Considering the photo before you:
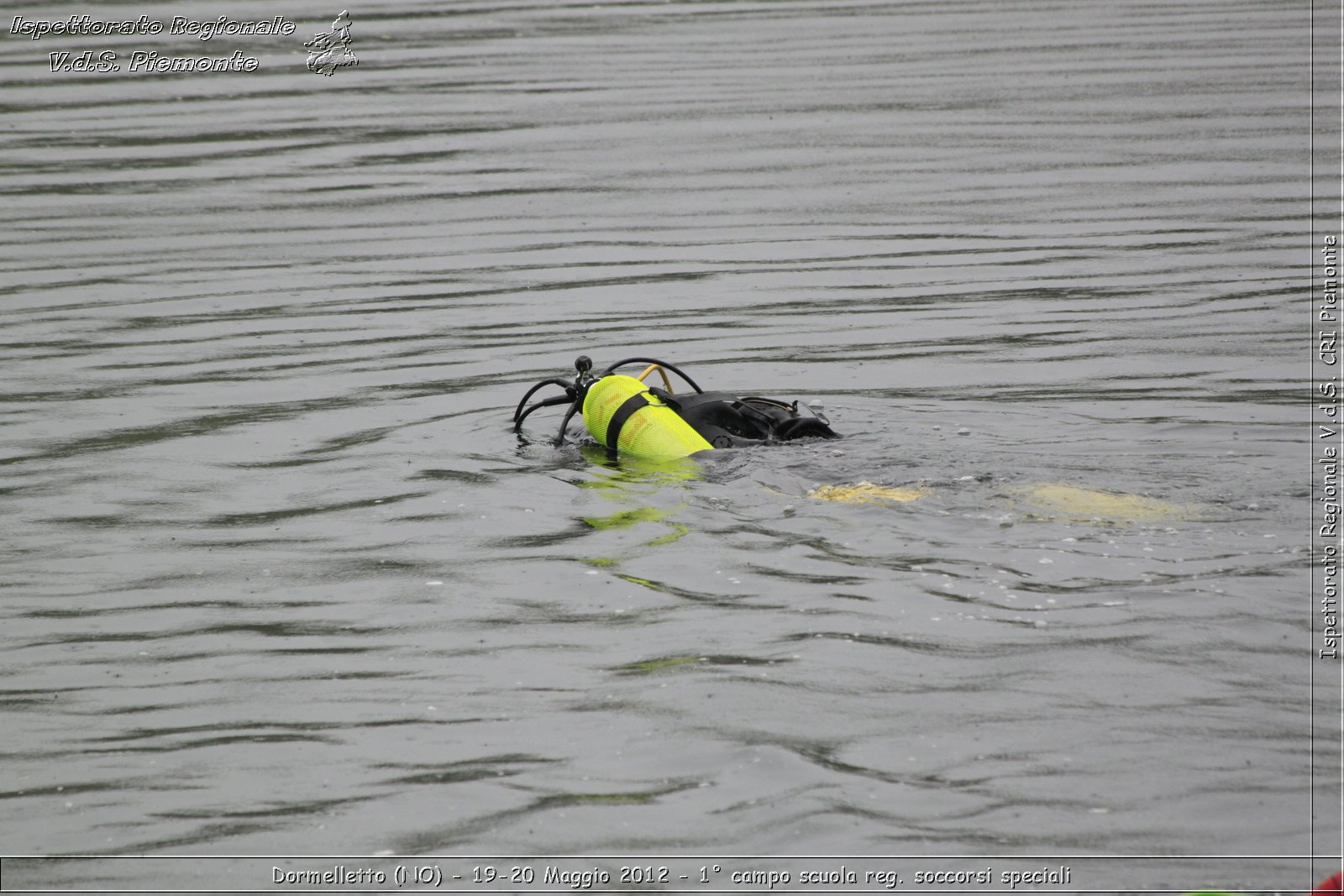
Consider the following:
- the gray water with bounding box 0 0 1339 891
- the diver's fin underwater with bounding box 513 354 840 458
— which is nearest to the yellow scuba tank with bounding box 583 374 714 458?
the diver's fin underwater with bounding box 513 354 840 458

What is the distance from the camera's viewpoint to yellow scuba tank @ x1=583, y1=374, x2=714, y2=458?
771 centimetres

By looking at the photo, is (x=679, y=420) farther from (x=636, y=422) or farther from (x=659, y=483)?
(x=659, y=483)

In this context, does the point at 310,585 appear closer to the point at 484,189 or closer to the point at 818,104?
the point at 484,189

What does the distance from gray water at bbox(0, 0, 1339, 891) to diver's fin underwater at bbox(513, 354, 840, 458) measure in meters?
0.19

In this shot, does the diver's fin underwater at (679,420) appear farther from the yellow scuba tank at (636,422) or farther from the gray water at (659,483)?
the gray water at (659,483)

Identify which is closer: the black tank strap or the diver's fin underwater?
the diver's fin underwater

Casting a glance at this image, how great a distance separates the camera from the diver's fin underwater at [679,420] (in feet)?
25.3

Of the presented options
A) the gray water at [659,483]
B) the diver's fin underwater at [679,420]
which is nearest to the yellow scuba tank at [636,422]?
the diver's fin underwater at [679,420]

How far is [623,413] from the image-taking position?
7.83 metres

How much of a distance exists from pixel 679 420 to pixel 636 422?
230mm

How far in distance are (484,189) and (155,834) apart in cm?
1011

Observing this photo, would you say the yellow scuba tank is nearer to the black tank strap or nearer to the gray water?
the black tank strap

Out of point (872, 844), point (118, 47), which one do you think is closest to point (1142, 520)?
point (872, 844)

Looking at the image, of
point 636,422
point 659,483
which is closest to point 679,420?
point 636,422
